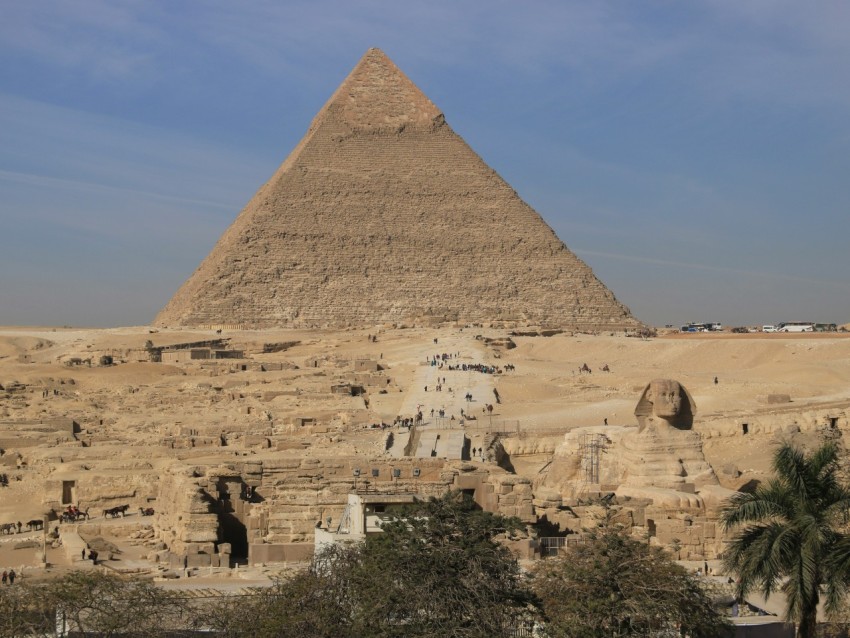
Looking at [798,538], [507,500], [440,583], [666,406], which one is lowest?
[440,583]

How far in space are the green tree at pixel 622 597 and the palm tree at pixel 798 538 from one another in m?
0.38

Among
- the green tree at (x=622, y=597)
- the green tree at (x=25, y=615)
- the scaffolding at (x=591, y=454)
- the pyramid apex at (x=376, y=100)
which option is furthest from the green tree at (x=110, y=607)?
the pyramid apex at (x=376, y=100)

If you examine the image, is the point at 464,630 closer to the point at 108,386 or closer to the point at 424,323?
the point at 108,386

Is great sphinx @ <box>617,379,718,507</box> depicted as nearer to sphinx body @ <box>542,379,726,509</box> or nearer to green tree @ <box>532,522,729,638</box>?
sphinx body @ <box>542,379,726,509</box>

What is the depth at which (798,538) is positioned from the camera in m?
8.65

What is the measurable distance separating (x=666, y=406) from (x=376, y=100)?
150m

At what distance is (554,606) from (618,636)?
466 millimetres

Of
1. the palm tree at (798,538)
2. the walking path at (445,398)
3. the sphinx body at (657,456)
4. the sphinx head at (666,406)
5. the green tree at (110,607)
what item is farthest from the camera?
the walking path at (445,398)

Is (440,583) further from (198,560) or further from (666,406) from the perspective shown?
(666,406)

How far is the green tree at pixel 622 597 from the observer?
26.4ft

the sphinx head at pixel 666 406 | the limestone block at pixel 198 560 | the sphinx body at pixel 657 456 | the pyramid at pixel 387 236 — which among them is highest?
the pyramid at pixel 387 236

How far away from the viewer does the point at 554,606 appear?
832 cm

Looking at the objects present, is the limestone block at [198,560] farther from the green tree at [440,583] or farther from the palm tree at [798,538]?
the palm tree at [798,538]

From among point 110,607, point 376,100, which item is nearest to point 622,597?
point 110,607
